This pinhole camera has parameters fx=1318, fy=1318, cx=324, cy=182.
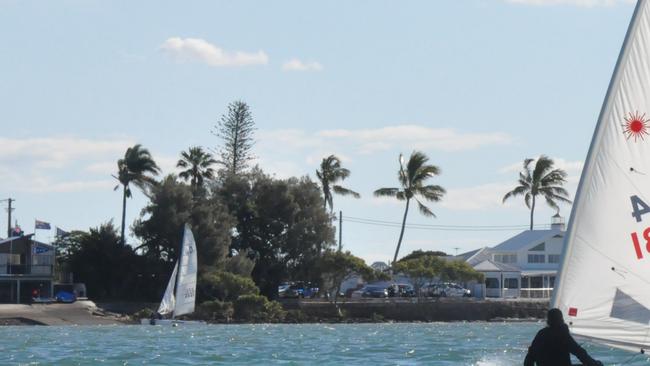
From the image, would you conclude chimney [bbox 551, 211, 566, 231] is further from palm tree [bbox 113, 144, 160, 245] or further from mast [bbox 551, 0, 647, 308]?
mast [bbox 551, 0, 647, 308]

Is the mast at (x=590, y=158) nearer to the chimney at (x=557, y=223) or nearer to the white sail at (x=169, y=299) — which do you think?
the white sail at (x=169, y=299)

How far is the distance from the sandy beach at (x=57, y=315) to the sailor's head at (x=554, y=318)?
57.0 metres

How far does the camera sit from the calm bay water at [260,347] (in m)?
37.0

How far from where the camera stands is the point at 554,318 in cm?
1403

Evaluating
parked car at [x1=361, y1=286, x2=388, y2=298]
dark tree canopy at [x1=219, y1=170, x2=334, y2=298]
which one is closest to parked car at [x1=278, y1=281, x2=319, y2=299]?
dark tree canopy at [x1=219, y1=170, x2=334, y2=298]

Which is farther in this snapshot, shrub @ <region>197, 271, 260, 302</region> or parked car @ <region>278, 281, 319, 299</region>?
parked car @ <region>278, 281, 319, 299</region>

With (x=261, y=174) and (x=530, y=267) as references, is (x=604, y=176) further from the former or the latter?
(x=530, y=267)

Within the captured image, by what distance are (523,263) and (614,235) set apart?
283 feet

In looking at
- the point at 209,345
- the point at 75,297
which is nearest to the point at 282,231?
the point at 75,297

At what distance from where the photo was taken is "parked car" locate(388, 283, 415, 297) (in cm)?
8831

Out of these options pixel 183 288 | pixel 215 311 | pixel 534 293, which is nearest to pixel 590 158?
pixel 183 288

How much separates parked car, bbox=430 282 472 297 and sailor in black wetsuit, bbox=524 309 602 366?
73.2 meters

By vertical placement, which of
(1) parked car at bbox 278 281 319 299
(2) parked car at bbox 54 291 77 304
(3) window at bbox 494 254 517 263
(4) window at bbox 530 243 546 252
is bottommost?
(2) parked car at bbox 54 291 77 304

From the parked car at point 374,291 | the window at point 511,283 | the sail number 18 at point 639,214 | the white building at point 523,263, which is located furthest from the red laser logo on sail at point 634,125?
the window at point 511,283
